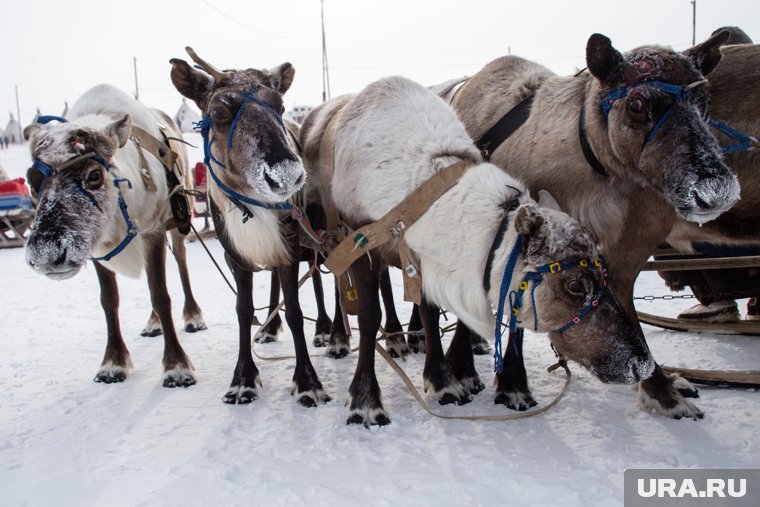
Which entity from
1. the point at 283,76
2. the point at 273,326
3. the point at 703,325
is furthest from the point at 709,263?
the point at 273,326

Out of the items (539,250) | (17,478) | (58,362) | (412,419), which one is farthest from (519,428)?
(58,362)

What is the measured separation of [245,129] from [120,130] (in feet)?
3.73

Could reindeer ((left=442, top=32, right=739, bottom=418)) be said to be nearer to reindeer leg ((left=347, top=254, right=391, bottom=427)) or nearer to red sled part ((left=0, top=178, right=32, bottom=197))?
reindeer leg ((left=347, top=254, right=391, bottom=427))

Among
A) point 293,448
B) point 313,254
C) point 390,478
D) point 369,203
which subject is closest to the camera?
point 390,478

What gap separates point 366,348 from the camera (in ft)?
11.8

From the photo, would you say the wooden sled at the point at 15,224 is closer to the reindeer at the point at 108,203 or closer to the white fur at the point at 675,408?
the reindeer at the point at 108,203

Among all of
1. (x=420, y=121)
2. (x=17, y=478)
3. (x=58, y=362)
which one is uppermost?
(x=420, y=121)

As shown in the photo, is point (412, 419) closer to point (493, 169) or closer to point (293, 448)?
point (293, 448)

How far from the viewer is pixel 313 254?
15.5 feet

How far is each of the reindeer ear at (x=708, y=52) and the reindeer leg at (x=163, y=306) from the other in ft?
12.0

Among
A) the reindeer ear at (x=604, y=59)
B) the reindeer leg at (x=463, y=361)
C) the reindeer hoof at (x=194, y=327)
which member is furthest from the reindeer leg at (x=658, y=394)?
the reindeer hoof at (x=194, y=327)

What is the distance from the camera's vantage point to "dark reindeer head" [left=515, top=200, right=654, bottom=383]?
2.90 metres

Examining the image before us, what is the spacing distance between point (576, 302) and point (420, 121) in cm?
138

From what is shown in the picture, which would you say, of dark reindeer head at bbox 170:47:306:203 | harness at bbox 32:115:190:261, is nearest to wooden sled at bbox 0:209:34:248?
harness at bbox 32:115:190:261
